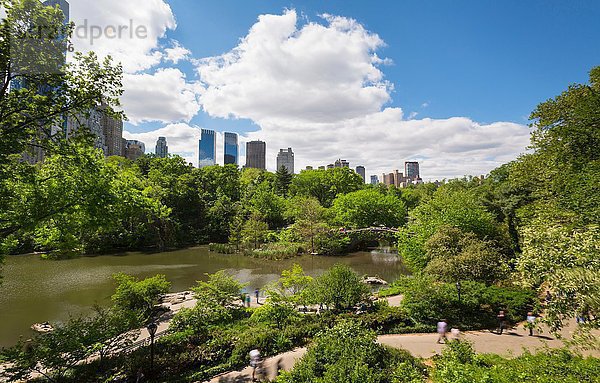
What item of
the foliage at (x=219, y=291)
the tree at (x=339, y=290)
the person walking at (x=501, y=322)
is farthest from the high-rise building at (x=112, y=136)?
the person walking at (x=501, y=322)

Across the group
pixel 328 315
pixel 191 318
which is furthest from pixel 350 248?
pixel 191 318

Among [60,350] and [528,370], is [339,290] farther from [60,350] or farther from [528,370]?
[60,350]

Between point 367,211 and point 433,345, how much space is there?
83.4ft

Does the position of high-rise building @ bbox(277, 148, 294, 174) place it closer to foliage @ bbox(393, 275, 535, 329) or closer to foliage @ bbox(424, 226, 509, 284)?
foliage @ bbox(424, 226, 509, 284)

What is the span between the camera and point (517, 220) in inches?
803

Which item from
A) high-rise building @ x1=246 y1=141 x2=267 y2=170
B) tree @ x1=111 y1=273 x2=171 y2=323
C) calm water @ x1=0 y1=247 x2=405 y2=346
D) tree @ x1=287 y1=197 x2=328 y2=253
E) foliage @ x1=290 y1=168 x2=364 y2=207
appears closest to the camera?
tree @ x1=111 y1=273 x2=171 y2=323

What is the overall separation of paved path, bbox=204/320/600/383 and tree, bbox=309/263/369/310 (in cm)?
203

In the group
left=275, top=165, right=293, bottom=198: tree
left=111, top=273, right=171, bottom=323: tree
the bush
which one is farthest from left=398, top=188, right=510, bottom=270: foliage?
left=275, top=165, right=293, bottom=198: tree

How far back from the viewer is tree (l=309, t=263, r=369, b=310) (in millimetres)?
12594

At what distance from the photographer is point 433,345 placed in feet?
33.3

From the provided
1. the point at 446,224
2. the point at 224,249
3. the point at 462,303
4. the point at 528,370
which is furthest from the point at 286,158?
the point at 528,370

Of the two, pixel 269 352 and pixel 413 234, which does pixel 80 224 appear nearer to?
pixel 269 352

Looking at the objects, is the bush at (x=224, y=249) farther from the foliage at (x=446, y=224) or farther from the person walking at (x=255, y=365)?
the person walking at (x=255, y=365)

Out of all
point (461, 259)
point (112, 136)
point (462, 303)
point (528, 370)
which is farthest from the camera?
point (112, 136)
